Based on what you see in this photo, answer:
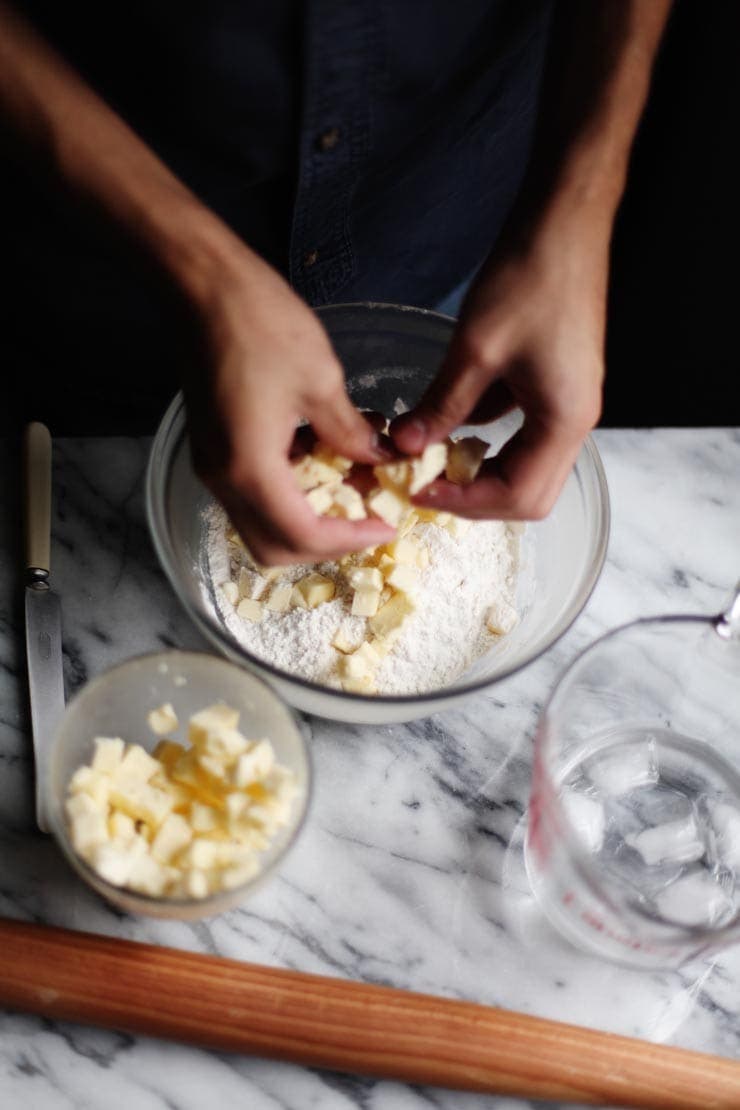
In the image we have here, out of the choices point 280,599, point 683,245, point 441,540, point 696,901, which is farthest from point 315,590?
point 683,245

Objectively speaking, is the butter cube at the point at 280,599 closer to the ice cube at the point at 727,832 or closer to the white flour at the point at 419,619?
the white flour at the point at 419,619

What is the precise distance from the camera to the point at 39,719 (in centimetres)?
103

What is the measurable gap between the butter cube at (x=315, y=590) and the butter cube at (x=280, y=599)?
1 centimetres

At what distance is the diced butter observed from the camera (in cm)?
103

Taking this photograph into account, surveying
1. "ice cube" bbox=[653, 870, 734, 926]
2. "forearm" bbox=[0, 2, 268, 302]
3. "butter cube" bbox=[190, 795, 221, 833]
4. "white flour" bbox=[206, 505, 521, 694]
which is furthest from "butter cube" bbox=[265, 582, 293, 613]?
"ice cube" bbox=[653, 870, 734, 926]

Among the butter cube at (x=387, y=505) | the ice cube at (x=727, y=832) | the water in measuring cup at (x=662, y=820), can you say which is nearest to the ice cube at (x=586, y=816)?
the water in measuring cup at (x=662, y=820)

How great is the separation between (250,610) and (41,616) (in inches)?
8.2

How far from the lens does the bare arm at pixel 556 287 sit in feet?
2.79

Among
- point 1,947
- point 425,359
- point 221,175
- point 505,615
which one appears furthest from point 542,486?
point 1,947

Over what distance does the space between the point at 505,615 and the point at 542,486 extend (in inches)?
8.6

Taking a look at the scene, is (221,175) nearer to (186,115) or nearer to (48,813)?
(186,115)

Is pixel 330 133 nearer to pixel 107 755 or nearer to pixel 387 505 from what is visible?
pixel 387 505

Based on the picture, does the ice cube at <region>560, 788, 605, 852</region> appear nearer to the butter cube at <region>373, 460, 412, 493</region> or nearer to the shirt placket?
the butter cube at <region>373, 460, 412, 493</region>

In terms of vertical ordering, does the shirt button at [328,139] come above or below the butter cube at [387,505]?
above
